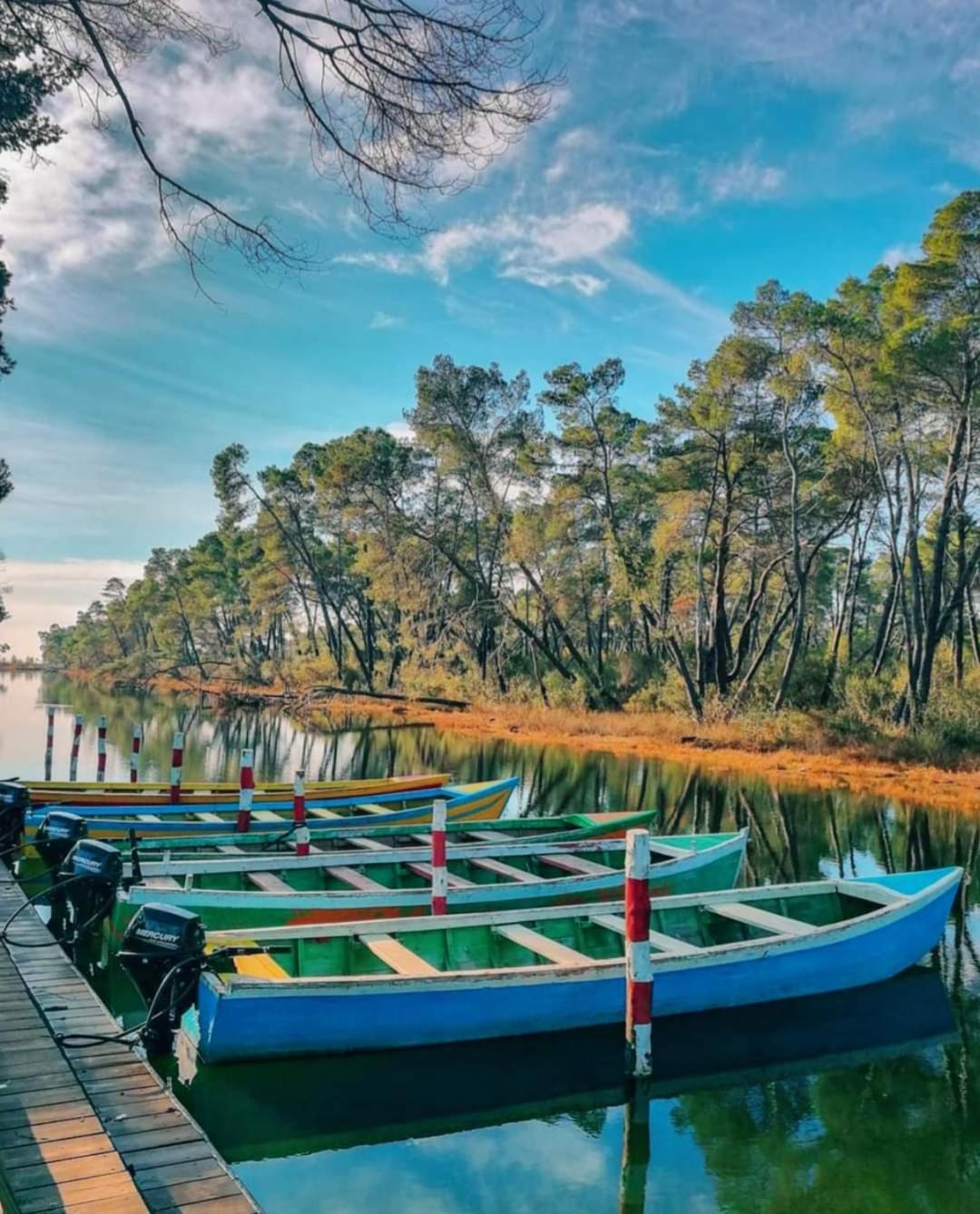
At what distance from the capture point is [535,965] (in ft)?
21.6

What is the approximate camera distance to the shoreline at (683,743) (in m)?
18.2

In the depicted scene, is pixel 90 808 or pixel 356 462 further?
pixel 356 462

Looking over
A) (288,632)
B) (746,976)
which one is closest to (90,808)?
(746,976)

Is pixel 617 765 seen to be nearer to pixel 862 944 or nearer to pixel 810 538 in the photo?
pixel 810 538

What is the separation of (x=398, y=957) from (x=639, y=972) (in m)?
1.64

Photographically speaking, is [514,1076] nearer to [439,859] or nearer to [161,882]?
[439,859]

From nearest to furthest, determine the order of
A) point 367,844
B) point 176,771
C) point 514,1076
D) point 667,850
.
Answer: point 514,1076 < point 667,850 < point 367,844 < point 176,771

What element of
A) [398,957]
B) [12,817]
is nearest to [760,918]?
[398,957]

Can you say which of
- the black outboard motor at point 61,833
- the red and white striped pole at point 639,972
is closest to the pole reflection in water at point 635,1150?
the red and white striped pole at point 639,972

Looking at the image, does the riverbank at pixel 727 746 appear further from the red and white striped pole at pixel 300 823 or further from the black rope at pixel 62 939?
the black rope at pixel 62 939

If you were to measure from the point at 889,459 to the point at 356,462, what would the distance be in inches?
761

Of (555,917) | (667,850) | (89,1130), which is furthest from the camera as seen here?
(667,850)

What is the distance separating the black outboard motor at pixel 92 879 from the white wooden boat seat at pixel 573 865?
4.41 meters

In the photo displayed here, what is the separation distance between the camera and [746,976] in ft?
22.1
